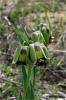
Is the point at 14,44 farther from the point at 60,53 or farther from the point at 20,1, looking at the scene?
the point at 20,1

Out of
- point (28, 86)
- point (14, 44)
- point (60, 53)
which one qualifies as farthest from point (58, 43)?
point (28, 86)

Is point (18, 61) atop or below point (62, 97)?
atop

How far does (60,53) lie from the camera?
2330 mm

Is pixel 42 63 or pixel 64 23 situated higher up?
pixel 42 63

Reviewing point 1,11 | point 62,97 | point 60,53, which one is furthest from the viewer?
point 1,11

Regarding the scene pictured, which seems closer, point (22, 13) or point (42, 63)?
point (42, 63)

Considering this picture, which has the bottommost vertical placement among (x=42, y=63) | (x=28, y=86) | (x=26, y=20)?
(x=26, y=20)

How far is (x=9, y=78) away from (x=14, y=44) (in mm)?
368

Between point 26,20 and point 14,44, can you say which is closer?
point 14,44

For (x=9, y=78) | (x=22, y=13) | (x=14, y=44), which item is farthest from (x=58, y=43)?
(x=22, y=13)

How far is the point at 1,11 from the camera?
3014 millimetres

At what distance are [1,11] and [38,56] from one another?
1.69m

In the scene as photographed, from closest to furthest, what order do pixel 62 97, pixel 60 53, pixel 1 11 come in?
pixel 62 97 < pixel 60 53 < pixel 1 11

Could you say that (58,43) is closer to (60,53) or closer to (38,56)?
(60,53)
